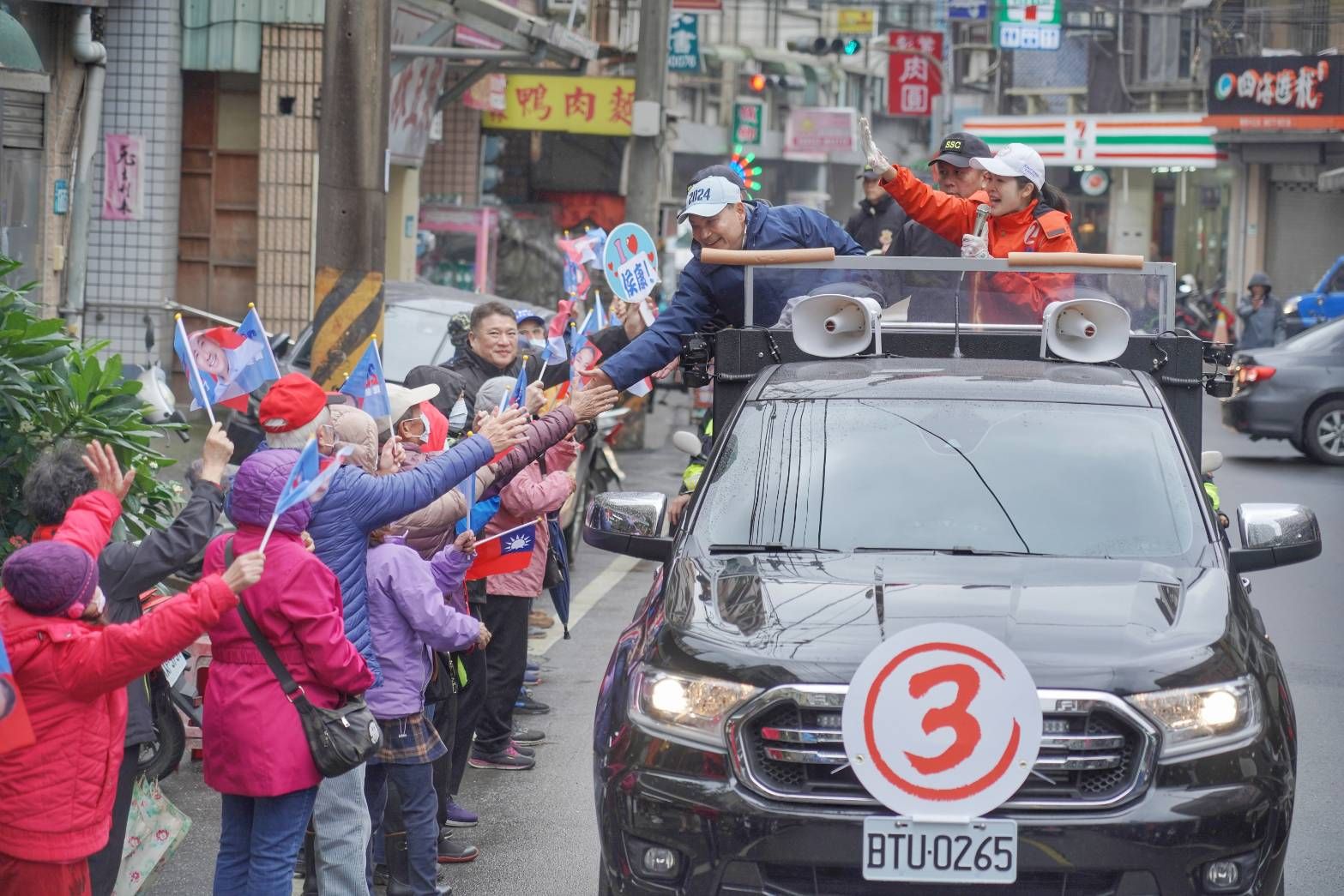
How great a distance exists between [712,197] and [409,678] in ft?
8.55

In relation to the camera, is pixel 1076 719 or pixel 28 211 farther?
pixel 28 211

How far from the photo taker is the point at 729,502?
5363mm

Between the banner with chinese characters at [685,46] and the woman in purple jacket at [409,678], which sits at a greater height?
the banner with chinese characters at [685,46]

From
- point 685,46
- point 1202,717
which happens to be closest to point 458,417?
point 1202,717

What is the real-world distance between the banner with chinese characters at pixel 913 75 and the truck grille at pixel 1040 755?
45.4m

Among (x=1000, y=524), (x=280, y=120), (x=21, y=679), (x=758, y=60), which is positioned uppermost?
Result: (x=758, y=60)

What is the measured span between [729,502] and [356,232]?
4.68 metres

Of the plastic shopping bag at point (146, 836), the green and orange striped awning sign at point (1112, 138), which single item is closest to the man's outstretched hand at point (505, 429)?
the plastic shopping bag at point (146, 836)

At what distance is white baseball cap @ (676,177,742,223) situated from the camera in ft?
23.8

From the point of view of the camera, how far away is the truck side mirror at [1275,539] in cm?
534

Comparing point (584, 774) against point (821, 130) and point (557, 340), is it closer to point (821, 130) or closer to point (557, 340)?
point (557, 340)

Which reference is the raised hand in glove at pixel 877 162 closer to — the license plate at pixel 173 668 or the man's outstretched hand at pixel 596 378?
the man's outstretched hand at pixel 596 378

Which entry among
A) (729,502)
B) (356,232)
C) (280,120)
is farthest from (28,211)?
(729,502)

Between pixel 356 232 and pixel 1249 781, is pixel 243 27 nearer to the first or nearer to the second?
pixel 356 232
